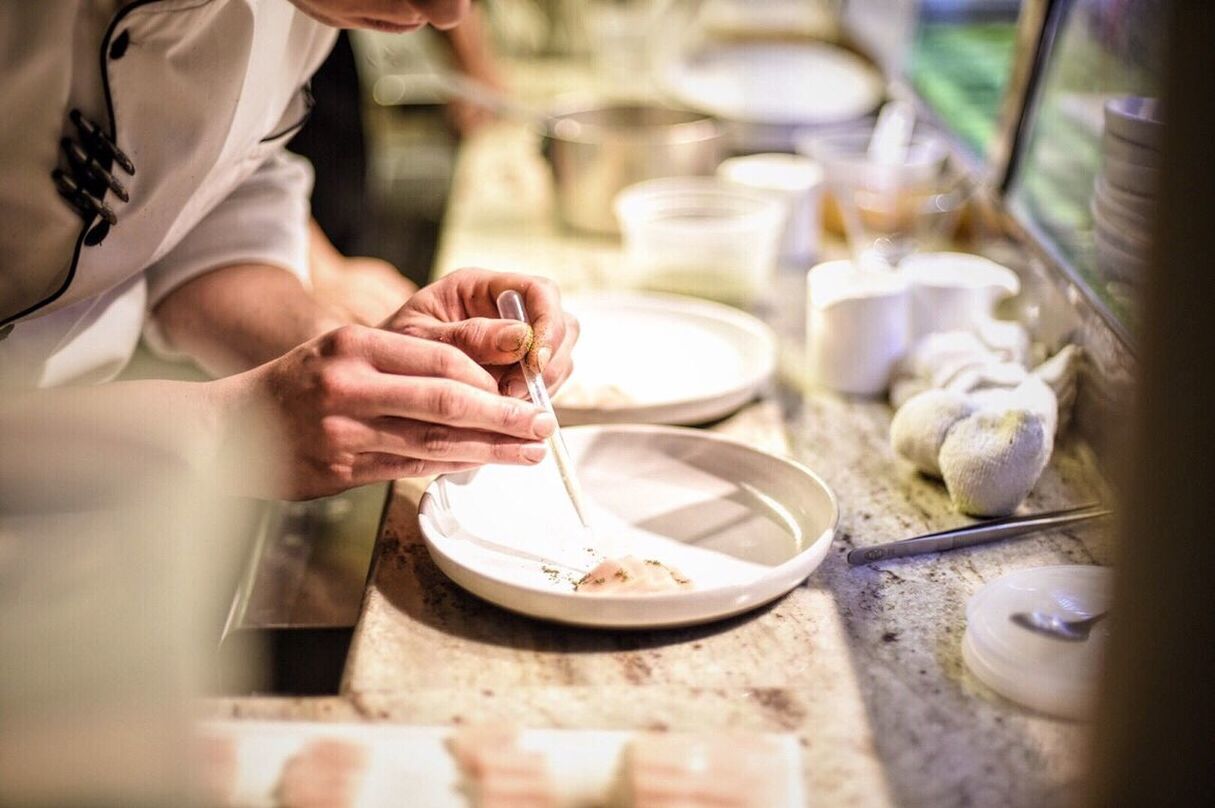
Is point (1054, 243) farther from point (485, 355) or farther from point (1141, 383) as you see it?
point (1141, 383)

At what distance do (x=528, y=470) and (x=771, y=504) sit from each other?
0.87 ft

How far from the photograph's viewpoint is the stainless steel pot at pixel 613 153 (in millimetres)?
2084

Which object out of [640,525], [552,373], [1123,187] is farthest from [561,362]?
[1123,187]

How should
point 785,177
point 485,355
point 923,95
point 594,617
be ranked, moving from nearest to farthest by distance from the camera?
point 594,617 < point 485,355 < point 785,177 < point 923,95

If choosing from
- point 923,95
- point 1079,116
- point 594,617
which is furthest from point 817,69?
point 594,617

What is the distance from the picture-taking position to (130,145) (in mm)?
1225

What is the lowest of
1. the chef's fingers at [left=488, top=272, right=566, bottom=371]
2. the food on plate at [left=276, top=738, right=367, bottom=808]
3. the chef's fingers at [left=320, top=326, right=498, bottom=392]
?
the food on plate at [left=276, top=738, right=367, bottom=808]

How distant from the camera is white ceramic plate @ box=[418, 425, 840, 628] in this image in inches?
37.7

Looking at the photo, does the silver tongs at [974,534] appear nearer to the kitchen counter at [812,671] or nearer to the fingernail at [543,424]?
the kitchen counter at [812,671]

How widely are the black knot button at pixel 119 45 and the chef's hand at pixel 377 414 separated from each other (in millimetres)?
365

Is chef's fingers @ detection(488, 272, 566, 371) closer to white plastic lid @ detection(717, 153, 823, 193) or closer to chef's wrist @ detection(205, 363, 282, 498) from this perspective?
chef's wrist @ detection(205, 363, 282, 498)

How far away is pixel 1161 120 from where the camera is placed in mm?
615

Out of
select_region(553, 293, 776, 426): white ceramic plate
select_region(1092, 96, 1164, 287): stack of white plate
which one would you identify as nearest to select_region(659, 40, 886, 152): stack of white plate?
select_region(553, 293, 776, 426): white ceramic plate

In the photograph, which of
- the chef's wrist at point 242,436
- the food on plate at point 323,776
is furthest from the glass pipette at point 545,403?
the food on plate at point 323,776
